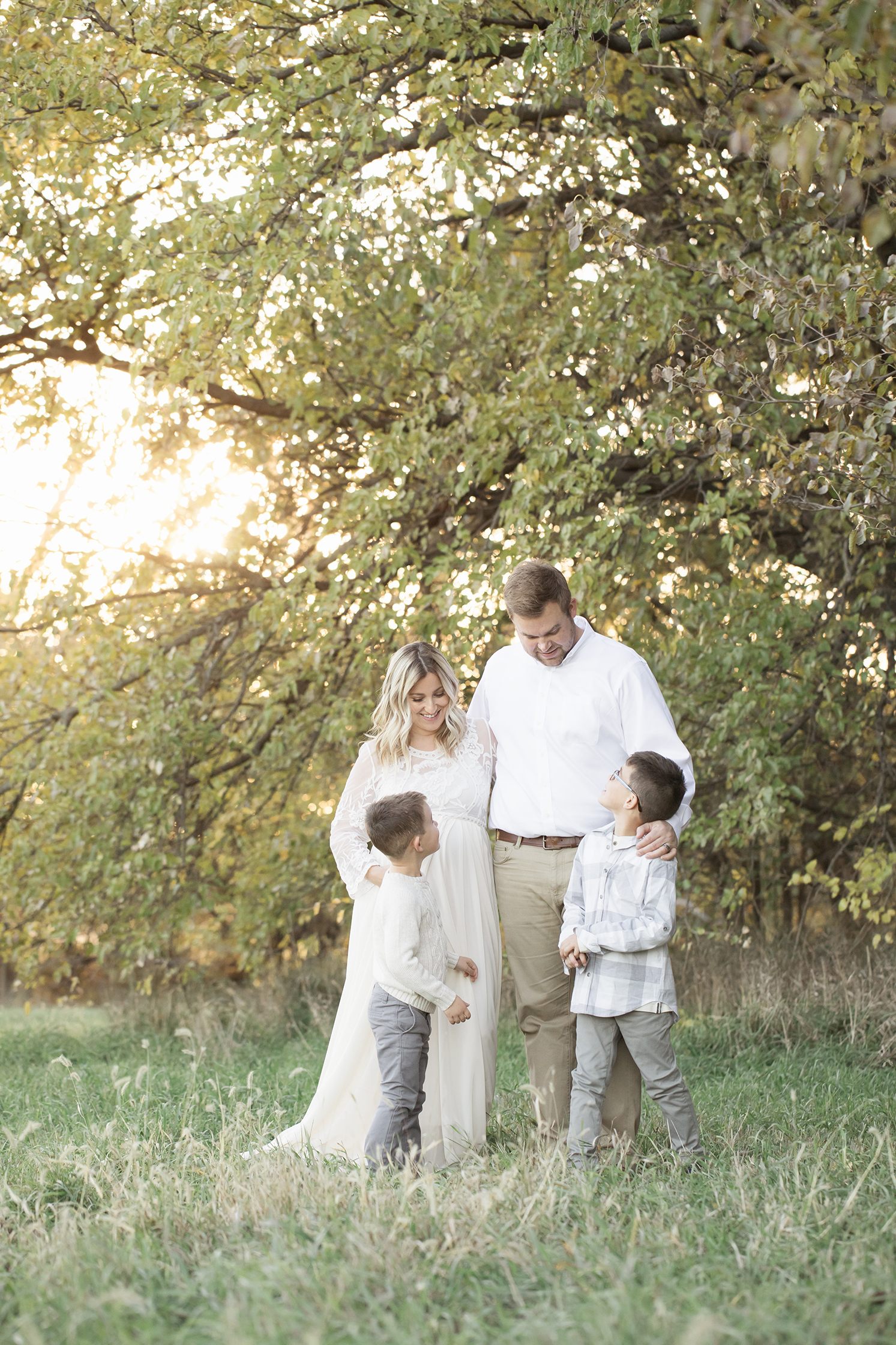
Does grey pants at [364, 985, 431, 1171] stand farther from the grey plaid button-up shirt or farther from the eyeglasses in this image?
the eyeglasses

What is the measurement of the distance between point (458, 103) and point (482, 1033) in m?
4.11

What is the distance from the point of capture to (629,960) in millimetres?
3629

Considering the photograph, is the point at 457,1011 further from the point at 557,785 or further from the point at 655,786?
the point at 655,786

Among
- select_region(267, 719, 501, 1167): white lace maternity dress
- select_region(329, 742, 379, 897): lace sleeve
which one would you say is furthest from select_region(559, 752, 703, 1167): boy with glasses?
select_region(329, 742, 379, 897): lace sleeve

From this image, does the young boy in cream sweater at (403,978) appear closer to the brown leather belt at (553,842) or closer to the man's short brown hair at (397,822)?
the man's short brown hair at (397,822)

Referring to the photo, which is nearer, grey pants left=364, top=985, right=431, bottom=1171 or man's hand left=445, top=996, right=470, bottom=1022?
grey pants left=364, top=985, right=431, bottom=1171

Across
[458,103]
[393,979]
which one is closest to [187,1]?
[458,103]

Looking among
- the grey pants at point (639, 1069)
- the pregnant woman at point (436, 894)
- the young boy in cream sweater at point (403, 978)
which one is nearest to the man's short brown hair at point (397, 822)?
the young boy in cream sweater at point (403, 978)

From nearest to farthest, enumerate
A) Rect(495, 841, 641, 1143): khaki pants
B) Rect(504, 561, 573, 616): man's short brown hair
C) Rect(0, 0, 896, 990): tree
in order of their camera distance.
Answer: Rect(504, 561, 573, 616): man's short brown hair
Rect(495, 841, 641, 1143): khaki pants
Rect(0, 0, 896, 990): tree

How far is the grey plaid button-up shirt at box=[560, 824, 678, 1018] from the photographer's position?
141 inches

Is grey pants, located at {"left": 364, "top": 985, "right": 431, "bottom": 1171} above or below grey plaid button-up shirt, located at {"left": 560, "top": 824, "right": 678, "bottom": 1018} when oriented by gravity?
below

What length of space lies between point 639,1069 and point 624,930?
0.48 metres

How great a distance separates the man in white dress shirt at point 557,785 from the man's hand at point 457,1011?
0.34 meters

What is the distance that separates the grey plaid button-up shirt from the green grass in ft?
1.60
